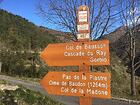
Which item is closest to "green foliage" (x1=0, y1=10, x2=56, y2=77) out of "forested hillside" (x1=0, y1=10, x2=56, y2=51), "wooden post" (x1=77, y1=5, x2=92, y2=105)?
"forested hillside" (x1=0, y1=10, x2=56, y2=51)

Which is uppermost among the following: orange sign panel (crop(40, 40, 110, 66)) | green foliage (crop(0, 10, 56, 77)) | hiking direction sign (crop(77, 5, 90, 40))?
green foliage (crop(0, 10, 56, 77))

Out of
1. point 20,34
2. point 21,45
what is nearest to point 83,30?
point 21,45

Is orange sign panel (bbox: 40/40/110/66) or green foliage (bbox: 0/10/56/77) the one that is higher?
green foliage (bbox: 0/10/56/77)

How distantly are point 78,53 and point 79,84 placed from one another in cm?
54

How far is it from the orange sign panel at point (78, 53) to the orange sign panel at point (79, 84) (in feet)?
0.68

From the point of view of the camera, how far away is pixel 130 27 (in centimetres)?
2706

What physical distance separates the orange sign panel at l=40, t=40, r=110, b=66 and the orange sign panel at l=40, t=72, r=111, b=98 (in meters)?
0.21

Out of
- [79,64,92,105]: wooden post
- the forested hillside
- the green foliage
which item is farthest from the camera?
the forested hillside

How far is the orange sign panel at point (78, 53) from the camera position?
22.4ft

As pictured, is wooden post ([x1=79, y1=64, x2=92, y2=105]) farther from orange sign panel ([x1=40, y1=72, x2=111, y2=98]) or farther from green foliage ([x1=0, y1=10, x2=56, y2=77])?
green foliage ([x1=0, y1=10, x2=56, y2=77])

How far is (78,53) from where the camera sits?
6957 millimetres

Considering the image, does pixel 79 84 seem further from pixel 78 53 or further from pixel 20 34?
pixel 20 34

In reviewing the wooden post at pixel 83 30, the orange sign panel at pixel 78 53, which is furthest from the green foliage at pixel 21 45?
the wooden post at pixel 83 30

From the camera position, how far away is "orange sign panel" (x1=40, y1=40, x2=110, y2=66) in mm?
6820
